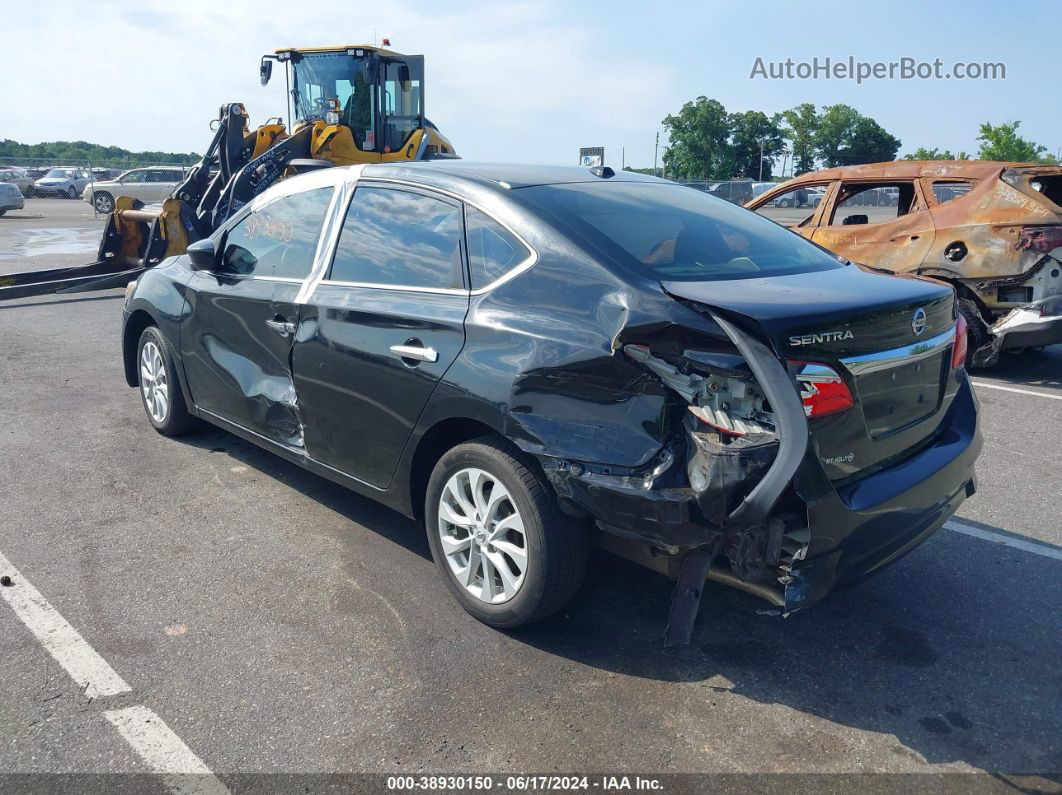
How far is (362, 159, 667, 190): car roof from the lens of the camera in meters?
3.73

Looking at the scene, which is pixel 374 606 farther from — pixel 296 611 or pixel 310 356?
pixel 310 356

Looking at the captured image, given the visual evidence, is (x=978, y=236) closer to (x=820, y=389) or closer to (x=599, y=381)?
Answer: (x=820, y=389)

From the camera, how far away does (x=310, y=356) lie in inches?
158

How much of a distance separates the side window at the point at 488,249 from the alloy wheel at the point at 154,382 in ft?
9.08

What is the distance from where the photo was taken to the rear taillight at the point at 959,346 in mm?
3467

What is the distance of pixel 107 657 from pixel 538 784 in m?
1.69

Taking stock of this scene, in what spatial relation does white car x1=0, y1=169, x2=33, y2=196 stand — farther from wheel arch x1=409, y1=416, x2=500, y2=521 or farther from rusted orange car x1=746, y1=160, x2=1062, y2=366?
wheel arch x1=409, y1=416, x2=500, y2=521

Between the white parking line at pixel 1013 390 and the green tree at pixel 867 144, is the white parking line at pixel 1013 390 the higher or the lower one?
the lower one

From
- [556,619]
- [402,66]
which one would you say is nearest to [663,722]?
[556,619]

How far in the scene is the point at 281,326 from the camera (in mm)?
4195

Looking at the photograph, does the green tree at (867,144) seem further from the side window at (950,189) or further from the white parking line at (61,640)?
the white parking line at (61,640)

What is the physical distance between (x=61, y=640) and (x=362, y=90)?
496 inches

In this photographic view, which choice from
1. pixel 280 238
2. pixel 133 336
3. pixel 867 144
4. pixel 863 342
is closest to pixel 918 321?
pixel 863 342

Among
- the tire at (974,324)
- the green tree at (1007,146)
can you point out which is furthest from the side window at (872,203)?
the green tree at (1007,146)
